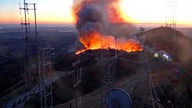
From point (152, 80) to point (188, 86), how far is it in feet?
16.7

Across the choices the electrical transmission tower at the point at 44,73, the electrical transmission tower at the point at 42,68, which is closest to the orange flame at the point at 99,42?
the electrical transmission tower at the point at 42,68

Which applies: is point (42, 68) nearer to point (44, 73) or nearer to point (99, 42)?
point (44, 73)

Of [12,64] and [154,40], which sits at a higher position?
[154,40]

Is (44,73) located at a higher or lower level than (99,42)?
higher

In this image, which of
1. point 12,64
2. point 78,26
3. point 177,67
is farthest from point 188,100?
point 12,64

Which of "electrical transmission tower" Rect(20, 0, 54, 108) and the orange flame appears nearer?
"electrical transmission tower" Rect(20, 0, 54, 108)

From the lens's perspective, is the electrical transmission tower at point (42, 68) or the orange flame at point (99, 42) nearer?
the electrical transmission tower at point (42, 68)

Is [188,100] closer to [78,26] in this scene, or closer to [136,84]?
[136,84]

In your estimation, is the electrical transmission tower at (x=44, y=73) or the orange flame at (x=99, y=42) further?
the orange flame at (x=99, y=42)

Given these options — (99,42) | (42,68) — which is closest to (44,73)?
(42,68)

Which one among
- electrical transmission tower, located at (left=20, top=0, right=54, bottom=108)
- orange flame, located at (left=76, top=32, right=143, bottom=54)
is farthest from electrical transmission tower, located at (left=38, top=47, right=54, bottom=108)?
orange flame, located at (left=76, top=32, right=143, bottom=54)

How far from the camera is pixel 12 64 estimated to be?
106312 millimetres

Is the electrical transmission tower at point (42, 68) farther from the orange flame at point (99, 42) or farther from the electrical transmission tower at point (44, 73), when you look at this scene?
the orange flame at point (99, 42)

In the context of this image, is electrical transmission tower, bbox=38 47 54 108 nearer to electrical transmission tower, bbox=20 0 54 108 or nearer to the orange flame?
electrical transmission tower, bbox=20 0 54 108
